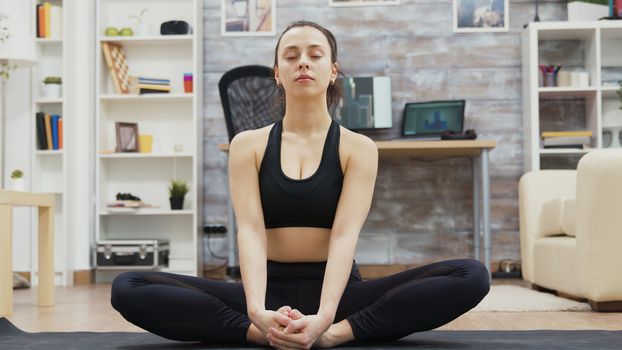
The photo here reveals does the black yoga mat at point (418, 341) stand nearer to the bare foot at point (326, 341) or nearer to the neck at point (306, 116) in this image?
the bare foot at point (326, 341)

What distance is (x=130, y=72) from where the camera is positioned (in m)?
5.65

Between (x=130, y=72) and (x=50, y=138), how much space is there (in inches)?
28.4

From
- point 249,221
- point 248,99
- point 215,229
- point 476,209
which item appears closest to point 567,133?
point 476,209

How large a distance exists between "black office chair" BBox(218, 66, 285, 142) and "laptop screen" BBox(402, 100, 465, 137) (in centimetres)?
92

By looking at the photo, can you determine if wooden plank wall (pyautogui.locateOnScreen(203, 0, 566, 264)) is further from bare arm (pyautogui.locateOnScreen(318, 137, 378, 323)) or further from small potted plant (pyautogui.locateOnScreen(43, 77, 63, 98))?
bare arm (pyautogui.locateOnScreen(318, 137, 378, 323))

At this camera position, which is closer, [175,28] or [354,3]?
[175,28]

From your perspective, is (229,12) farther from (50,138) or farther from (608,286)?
(608,286)

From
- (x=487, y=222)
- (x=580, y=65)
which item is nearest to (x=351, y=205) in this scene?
(x=487, y=222)

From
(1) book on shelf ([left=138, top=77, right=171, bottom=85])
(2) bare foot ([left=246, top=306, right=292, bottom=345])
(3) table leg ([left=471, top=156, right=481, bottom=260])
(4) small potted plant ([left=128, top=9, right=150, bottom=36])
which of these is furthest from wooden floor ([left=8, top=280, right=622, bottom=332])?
(4) small potted plant ([left=128, top=9, right=150, bottom=36])

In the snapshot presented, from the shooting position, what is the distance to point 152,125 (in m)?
5.65

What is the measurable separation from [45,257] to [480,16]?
317cm

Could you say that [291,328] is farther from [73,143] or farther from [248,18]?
[248,18]

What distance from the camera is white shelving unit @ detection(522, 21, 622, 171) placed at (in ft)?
16.9

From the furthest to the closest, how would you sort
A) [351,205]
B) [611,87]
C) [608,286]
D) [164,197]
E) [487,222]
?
[164,197] → [611,87] → [487,222] → [608,286] → [351,205]
